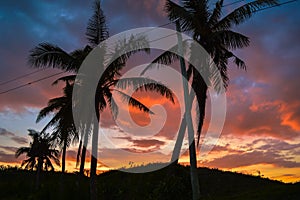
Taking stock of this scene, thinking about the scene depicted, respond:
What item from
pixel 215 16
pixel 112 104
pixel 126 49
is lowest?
pixel 112 104

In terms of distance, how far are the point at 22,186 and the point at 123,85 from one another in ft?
74.1

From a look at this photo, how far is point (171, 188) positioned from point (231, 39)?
8.46 meters

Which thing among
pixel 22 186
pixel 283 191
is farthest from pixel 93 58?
pixel 22 186

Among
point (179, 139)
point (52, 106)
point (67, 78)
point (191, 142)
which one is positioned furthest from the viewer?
point (52, 106)

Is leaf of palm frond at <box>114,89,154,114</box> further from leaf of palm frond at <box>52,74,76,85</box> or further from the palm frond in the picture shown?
the palm frond

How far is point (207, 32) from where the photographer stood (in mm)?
18531

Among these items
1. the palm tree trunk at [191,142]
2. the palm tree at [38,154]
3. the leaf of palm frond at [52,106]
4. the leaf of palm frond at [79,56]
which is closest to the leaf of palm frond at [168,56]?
the palm tree trunk at [191,142]

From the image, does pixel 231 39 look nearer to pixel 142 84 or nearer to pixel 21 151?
pixel 142 84

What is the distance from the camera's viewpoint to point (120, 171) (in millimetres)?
30750

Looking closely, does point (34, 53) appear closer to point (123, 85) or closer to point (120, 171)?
point (123, 85)

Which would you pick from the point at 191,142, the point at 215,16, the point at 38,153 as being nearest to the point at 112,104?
the point at 191,142

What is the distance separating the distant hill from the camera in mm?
16312

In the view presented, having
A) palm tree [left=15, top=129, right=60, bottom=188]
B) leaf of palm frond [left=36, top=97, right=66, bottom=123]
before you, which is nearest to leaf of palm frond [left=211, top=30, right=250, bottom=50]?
leaf of palm frond [left=36, top=97, right=66, bottom=123]

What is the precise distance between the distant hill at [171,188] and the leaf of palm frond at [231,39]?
7127 millimetres
